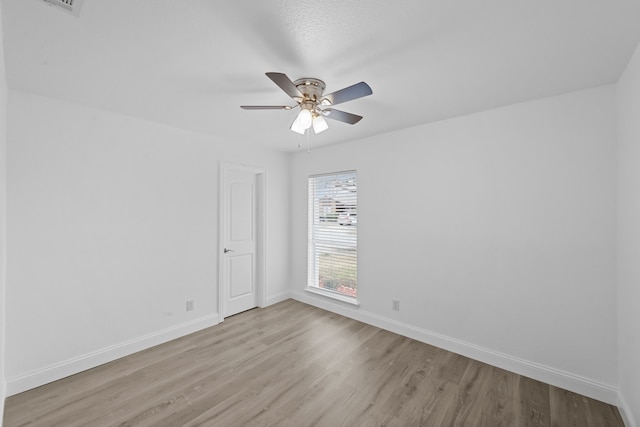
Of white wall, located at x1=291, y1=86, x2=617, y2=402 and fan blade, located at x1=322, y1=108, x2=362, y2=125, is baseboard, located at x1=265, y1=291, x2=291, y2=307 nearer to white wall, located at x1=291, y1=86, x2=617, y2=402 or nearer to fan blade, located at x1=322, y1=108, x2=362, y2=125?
white wall, located at x1=291, y1=86, x2=617, y2=402

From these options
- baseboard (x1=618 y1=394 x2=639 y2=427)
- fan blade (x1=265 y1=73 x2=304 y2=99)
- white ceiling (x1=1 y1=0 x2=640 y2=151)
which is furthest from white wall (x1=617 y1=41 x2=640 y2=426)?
fan blade (x1=265 y1=73 x2=304 y2=99)

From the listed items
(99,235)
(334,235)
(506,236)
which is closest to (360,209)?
(334,235)

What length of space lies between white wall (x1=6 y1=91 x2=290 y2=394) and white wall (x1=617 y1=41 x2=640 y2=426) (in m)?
3.91

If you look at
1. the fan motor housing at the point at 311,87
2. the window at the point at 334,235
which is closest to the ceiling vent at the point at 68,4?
the fan motor housing at the point at 311,87

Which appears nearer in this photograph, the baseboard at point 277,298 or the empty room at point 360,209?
the empty room at point 360,209

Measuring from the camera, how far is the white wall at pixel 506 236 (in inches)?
84.5

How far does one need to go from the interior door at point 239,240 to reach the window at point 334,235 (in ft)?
3.03

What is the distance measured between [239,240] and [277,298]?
1.19 meters

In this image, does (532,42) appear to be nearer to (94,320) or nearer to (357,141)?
(357,141)

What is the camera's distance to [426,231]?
10.1 feet

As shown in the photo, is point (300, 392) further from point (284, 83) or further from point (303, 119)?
point (284, 83)

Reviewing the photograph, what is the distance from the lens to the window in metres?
3.86

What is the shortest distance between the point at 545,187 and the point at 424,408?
6.99 ft

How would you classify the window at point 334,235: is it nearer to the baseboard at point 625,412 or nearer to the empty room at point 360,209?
the empty room at point 360,209
